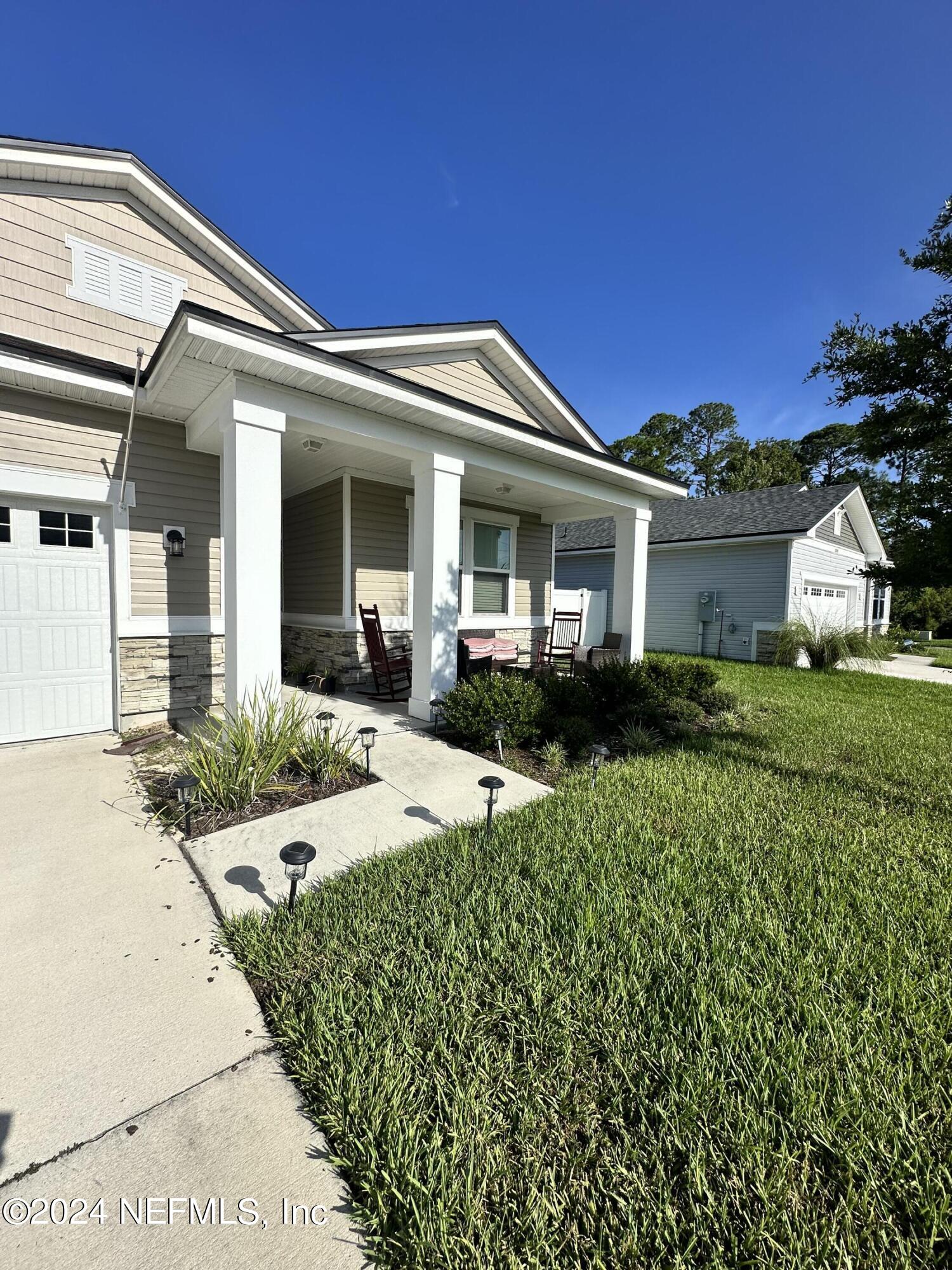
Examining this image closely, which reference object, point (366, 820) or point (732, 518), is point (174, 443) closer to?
point (366, 820)

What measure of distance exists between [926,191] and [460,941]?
8.67 m

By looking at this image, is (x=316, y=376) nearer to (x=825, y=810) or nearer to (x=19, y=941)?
(x=19, y=941)

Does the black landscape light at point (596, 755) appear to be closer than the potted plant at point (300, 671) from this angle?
Yes

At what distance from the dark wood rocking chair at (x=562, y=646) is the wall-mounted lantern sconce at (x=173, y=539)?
5.69 metres

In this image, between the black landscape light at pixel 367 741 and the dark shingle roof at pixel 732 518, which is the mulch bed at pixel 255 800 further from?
the dark shingle roof at pixel 732 518

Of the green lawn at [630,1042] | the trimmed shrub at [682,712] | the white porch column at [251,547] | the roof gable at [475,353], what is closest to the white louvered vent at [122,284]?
the roof gable at [475,353]

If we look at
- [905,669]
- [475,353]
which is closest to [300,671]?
[475,353]

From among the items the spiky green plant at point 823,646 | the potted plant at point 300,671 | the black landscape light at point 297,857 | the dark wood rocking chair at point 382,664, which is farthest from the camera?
the spiky green plant at point 823,646

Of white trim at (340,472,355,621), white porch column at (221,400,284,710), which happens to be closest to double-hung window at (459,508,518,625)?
white trim at (340,472,355,621)

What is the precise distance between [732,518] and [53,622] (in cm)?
1603

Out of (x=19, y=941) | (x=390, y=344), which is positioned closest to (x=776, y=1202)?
(x=19, y=941)

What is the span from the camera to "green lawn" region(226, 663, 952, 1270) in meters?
1.36

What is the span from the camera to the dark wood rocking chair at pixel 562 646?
9.54 metres

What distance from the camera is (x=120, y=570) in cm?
568
